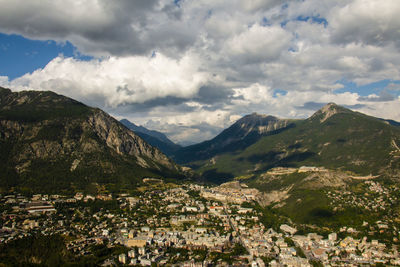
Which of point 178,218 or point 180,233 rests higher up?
point 178,218

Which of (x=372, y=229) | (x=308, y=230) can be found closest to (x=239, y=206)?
(x=308, y=230)

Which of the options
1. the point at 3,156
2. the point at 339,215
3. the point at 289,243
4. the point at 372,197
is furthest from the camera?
the point at 3,156

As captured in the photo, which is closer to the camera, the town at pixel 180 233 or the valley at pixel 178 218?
the town at pixel 180 233

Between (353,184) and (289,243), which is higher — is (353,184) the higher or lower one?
the higher one

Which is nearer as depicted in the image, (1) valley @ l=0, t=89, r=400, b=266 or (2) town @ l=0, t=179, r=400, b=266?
(2) town @ l=0, t=179, r=400, b=266

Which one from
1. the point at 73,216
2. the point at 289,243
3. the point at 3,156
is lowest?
the point at 289,243

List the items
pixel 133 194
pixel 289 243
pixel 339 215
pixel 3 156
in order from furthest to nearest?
pixel 3 156 < pixel 133 194 < pixel 339 215 < pixel 289 243

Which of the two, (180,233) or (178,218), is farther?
(178,218)

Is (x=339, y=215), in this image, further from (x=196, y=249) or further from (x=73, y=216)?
(x=73, y=216)
